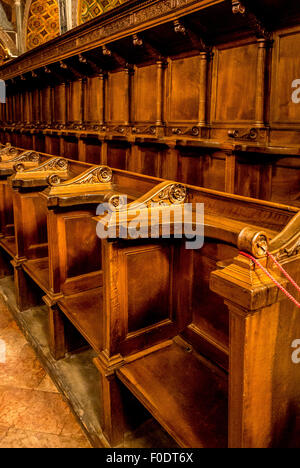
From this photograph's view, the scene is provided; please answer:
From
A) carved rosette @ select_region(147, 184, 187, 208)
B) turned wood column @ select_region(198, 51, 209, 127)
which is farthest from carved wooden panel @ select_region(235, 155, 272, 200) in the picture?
carved rosette @ select_region(147, 184, 187, 208)

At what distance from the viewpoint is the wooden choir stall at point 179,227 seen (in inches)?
46.2

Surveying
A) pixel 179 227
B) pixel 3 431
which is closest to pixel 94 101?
pixel 179 227

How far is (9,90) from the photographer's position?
8383 mm

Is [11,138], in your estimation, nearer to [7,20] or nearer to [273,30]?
[7,20]

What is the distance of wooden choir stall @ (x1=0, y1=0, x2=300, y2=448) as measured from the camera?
1174 mm

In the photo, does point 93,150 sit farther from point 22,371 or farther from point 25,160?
point 22,371

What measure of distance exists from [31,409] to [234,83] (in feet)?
9.05

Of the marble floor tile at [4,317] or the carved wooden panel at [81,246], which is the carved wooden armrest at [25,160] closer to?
the marble floor tile at [4,317]

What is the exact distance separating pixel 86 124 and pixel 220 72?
2527mm

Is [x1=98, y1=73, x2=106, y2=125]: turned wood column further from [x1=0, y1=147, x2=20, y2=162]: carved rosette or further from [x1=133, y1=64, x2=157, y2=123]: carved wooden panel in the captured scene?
[x1=0, y1=147, x2=20, y2=162]: carved rosette

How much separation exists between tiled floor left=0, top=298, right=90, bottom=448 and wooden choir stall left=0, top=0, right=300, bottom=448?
0.18 metres

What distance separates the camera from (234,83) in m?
3.10

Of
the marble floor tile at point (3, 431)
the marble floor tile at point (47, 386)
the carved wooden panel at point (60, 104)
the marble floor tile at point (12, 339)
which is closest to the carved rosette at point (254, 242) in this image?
the marble floor tile at point (3, 431)

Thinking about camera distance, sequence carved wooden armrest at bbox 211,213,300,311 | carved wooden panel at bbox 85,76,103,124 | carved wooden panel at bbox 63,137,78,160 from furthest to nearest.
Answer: carved wooden panel at bbox 63,137,78,160, carved wooden panel at bbox 85,76,103,124, carved wooden armrest at bbox 211,213,300,311
